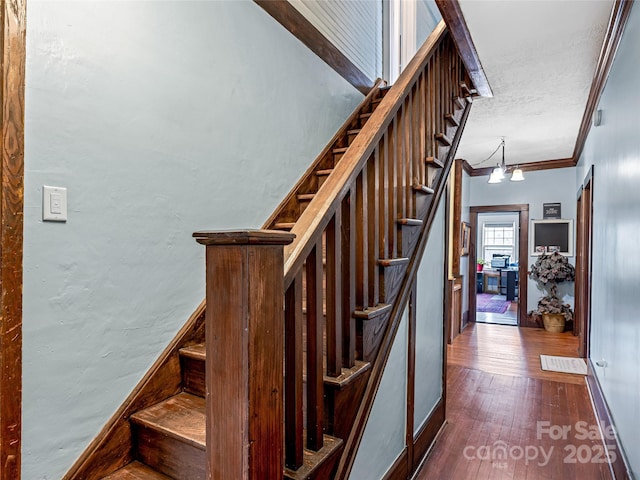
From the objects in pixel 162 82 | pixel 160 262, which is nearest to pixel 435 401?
pixel 160 262

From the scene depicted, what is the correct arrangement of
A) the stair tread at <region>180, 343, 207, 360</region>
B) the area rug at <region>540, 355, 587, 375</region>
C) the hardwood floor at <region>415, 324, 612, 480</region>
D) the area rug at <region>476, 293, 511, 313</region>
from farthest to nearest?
1. the area rug at <region>476, 293, 511, 313</region>
2. the area rug at <region>540, 355, 587, 375</region>
3. the hardwood floor at <region>415, 324, 612, 480</region>
4. the stair tread at <region>180, 343, 207, 360</region>

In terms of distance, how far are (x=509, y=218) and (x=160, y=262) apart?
43.4 ft

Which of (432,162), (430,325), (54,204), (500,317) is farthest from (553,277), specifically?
(54,204)

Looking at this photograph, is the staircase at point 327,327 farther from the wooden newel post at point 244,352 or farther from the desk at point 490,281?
the desk at point 490,281

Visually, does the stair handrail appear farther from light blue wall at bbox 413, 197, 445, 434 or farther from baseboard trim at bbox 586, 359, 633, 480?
baseboard trim at bbox 586, 359, 633, 480

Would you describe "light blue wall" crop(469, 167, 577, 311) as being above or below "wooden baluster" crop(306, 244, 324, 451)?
above

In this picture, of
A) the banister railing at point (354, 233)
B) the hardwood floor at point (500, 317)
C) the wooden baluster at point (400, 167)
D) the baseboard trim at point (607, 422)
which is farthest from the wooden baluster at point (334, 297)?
the hardwood floor at point (500, 317)

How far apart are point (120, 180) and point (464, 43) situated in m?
2.35

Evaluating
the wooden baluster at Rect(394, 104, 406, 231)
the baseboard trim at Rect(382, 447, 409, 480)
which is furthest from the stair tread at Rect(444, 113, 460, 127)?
the baseboard trim at Rect(382, 447, 409, 480)

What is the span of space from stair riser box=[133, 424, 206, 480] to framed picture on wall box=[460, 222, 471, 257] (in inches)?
219

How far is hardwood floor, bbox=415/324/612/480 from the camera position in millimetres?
2408

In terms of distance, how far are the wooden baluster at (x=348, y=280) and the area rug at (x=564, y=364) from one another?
3.72 metres

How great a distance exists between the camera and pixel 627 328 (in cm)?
199

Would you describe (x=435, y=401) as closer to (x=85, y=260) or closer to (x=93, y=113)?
(x=85, y=260)
